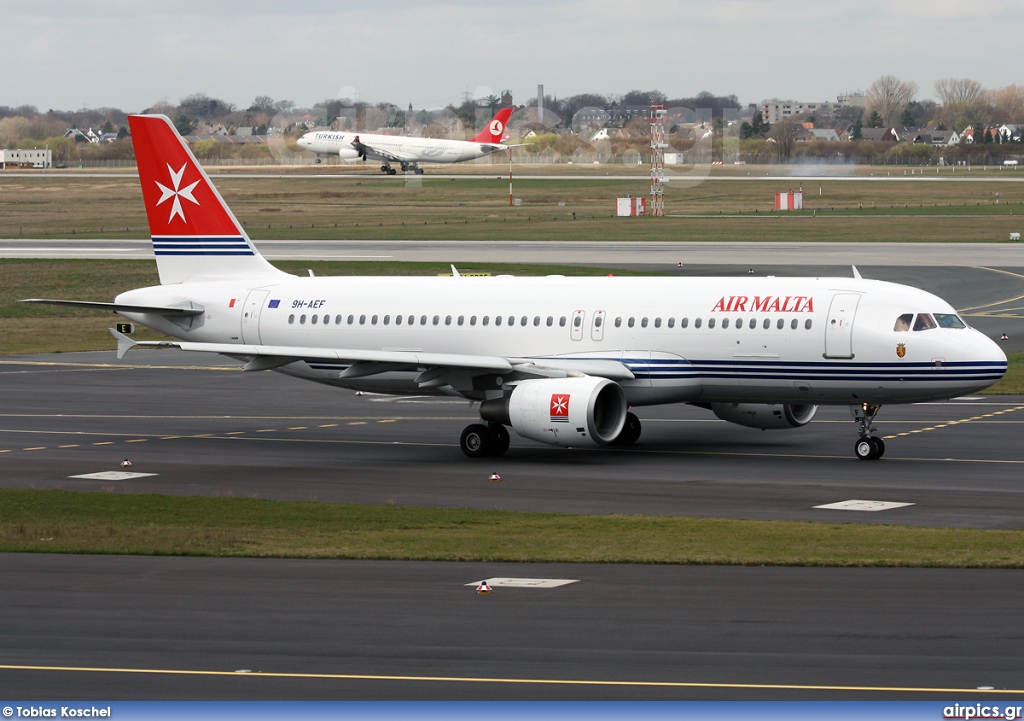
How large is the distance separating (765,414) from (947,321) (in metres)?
5.84

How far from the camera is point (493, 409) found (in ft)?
127

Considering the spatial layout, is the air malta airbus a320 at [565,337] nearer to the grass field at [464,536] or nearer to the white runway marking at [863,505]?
the white runway marking at [863,505]

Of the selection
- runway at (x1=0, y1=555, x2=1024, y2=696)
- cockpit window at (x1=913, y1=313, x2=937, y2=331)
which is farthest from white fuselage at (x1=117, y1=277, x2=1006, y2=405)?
runway at (x1=0, y1=555, x2=1024, y2=696)

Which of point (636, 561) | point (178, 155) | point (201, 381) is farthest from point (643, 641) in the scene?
point (201, 381)

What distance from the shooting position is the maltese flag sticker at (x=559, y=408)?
120 feet

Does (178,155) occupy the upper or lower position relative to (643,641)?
upper

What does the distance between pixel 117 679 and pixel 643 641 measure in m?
6.86

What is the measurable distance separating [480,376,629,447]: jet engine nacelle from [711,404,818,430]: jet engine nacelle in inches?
164

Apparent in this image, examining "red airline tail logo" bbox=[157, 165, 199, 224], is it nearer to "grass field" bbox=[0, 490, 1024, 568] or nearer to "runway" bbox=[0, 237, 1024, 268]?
"grass field" bbox=[0, 490, 1024, 568]

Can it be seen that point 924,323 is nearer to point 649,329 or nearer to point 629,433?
point 649,329

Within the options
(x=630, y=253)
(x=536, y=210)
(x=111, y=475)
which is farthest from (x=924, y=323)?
(x=536, y=210)

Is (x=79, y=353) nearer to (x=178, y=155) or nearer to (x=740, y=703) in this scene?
(x=178, y=155)

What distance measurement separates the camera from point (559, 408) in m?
36.8

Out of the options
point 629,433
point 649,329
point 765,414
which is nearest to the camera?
point 649,329
